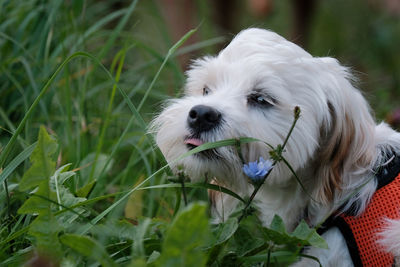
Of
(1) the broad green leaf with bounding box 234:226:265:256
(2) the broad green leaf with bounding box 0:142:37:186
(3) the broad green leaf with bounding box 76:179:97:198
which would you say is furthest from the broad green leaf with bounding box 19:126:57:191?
(1) the broad green leaf with bounding box 234:226:265:256

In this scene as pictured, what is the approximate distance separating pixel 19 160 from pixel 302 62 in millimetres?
1050

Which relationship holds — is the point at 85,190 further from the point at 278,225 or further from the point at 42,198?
the point at 278,225

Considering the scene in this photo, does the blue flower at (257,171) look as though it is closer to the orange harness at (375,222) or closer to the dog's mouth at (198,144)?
the dog's mouth at (198,144)

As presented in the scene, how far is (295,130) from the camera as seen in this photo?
6.75ft

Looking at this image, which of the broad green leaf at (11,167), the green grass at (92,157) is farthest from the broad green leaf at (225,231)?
the broad green leaf at (11,167)

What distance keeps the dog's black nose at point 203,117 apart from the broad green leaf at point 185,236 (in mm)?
680

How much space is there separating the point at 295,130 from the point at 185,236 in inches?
33.8

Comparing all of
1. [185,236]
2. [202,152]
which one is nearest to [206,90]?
[202,152]

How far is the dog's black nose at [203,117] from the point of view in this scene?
198 centimetres

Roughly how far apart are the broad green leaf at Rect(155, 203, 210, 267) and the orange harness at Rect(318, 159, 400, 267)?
91cm

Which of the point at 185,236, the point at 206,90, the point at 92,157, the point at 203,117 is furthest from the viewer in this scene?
the point at 92,157

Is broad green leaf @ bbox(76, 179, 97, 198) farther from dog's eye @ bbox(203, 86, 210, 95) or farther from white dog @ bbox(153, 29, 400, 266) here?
dog's eye @ bbox(203, 86, 210, 95)

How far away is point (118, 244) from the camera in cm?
178

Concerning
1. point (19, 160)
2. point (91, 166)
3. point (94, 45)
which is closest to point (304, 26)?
point (94, 45)
